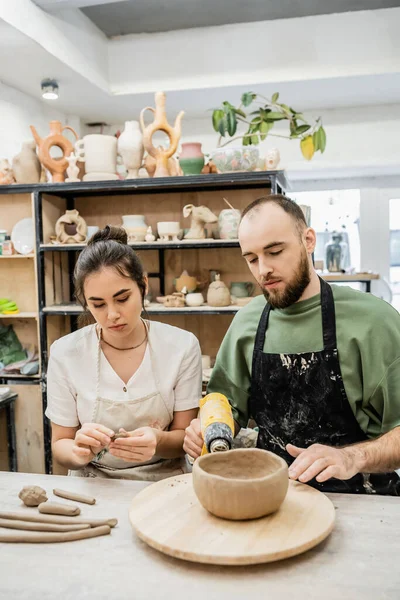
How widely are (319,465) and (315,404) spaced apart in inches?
16.9

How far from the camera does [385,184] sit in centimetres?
567

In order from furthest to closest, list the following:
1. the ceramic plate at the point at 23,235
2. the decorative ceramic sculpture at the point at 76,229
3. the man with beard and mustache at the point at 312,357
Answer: the ceramic plate at the point at 23,235, the decorative ceramic sculpture at the point at 76,229, the man with beard and mustache at the point at 312,357

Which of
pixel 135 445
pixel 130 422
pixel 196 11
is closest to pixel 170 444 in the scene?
pixel 130 422

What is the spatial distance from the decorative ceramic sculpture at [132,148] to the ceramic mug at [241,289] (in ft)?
3.15

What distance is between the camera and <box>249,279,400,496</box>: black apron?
156cm

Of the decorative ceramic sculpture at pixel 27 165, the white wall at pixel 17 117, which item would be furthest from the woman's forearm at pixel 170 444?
the white wall at pixel 17 117

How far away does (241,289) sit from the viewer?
3.64 meters

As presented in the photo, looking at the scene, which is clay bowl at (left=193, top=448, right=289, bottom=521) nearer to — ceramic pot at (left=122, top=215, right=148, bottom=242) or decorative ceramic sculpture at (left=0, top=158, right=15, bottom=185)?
ceramic pot at (left=122, top=215, right=148, bottom=242)

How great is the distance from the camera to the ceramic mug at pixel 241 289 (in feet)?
11.9

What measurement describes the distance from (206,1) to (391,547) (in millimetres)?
4502

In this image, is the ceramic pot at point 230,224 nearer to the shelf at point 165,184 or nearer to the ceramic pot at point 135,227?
the shelf at point 165,184

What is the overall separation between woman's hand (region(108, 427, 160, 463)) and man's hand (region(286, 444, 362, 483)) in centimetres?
37

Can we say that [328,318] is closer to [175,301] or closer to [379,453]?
[379,453]

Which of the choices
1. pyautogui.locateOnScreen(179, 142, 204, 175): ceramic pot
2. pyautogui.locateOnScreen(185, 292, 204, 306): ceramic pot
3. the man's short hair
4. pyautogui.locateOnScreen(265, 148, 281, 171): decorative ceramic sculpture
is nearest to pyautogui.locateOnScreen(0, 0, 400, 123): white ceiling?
pyautogui.locateOnScreen(179, 142, 204, 175): ceramic pot
